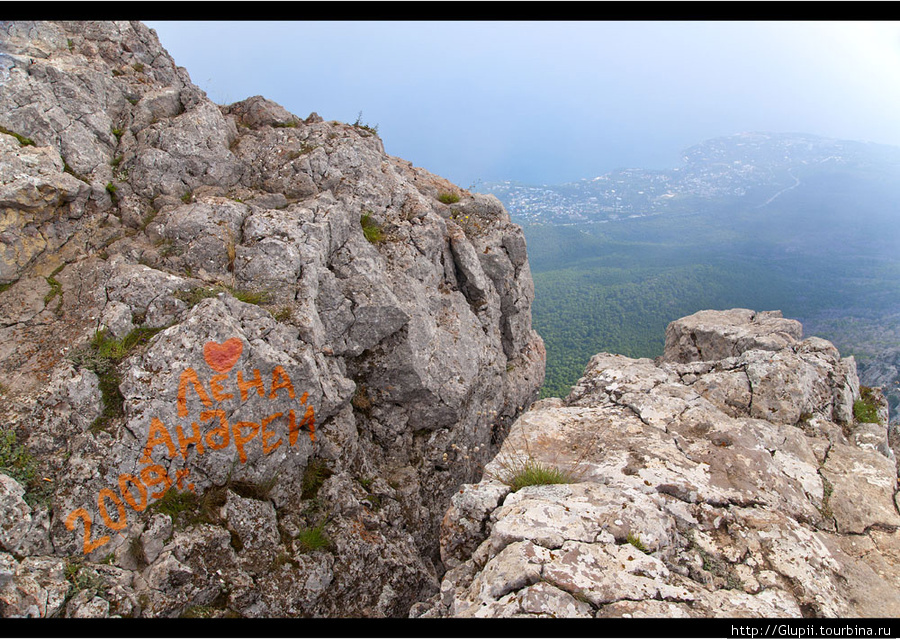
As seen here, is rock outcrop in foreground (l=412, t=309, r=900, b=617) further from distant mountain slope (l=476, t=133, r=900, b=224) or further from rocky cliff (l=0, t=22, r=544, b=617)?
distant mountain slope (l=476, t=133, r=900, b=224)

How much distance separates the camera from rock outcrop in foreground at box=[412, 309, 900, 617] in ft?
15.4

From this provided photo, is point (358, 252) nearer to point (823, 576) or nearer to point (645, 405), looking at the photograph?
point (645, 405)

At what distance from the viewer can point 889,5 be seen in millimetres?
3271

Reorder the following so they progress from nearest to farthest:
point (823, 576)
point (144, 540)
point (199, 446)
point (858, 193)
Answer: point (823, 576), point (144, 540), point (199, 446), point (858, 193)

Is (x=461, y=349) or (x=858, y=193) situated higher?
(x=858, y=193)

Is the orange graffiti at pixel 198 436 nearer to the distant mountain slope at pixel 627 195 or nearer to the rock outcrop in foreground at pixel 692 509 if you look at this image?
the rock outcrop in foreground at pixel 692 509

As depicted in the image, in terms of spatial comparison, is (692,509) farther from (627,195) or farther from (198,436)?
(627,195)

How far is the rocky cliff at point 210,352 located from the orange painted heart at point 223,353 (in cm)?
4

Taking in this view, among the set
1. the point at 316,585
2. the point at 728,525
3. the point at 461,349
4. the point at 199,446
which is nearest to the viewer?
the point at 728,525

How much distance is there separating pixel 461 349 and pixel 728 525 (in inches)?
361

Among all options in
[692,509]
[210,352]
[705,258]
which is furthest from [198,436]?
A: [705,258]

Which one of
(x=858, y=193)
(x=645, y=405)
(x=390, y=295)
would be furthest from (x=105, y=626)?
(x=858, y=193)

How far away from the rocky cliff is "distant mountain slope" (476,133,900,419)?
39.4ft

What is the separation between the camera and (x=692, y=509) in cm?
605
